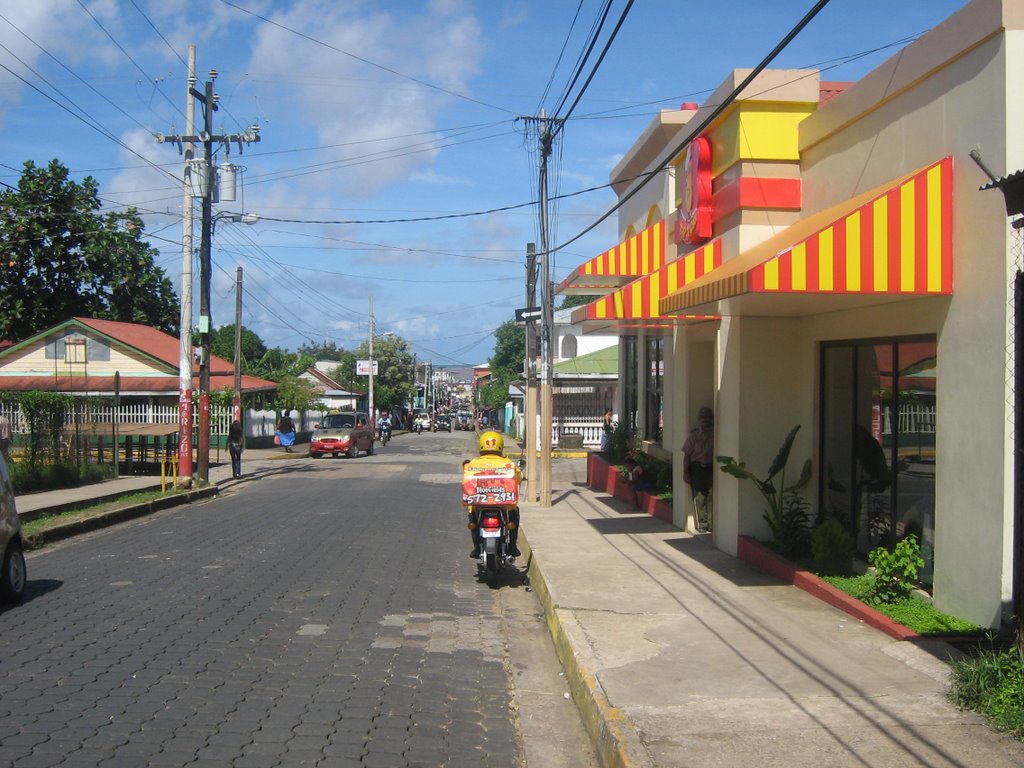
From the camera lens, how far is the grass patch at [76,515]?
1369cm

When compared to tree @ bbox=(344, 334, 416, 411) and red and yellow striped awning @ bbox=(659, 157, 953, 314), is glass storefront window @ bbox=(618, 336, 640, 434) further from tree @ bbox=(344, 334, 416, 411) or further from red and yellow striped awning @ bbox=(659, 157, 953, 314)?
tree @ bbox=(344, 334, 416, 411)

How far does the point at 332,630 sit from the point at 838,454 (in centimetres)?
555

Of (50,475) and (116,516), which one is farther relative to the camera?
(50,475)

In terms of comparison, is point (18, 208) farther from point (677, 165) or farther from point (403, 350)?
point (403, 350)

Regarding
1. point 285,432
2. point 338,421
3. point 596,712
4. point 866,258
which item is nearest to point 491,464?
point 866,258

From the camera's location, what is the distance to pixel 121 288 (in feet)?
153

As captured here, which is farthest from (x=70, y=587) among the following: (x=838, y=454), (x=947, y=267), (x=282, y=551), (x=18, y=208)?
(x=18, y=208)

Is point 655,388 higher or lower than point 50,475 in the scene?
higher

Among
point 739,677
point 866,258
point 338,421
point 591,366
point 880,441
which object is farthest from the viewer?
point 338,421

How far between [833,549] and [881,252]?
3.02 metres

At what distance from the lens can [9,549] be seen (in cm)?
902

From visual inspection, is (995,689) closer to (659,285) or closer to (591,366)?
(659,285)

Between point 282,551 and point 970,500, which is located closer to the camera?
point 970,500

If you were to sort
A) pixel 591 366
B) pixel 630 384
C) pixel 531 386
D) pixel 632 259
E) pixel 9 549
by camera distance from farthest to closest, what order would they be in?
pixel 591 366
pixel 630 384
pixel 531 386
pixel 632 259
pixel 9 549
